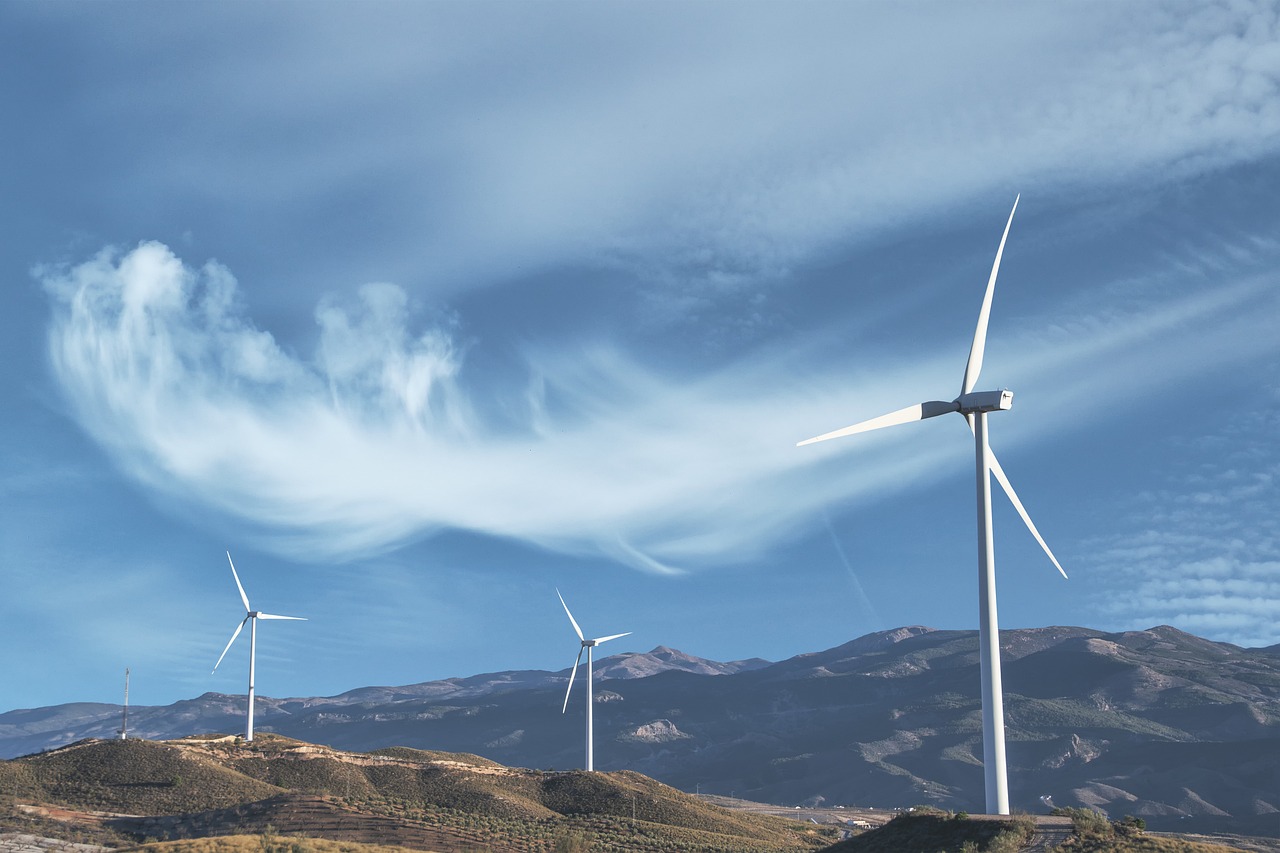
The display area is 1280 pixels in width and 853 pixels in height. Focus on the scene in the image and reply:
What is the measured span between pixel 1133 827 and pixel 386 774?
82.2 m

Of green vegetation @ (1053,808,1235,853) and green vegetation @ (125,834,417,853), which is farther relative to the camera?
green vegetation @ (125,834,417,853)

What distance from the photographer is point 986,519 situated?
65500 millimetres

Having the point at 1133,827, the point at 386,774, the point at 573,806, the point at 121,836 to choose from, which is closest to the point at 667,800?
the point at 573,806

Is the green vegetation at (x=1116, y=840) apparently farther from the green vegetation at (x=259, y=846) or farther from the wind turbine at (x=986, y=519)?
the green vegetation at (x=259, y=846)

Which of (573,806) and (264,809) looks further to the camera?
(573,806)

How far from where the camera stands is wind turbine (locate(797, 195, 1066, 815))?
61781 mm

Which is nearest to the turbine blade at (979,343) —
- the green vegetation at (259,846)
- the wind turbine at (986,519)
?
the wind turbine at (986,519)

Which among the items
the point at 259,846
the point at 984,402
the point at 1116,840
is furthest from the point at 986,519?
the point at 259,846

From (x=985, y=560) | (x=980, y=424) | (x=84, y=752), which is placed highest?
(x=980, y=424)

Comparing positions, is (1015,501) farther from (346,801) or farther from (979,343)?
(346,801)

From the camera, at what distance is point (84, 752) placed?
123000 mm

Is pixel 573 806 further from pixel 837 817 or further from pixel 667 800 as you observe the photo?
pixel 837 817

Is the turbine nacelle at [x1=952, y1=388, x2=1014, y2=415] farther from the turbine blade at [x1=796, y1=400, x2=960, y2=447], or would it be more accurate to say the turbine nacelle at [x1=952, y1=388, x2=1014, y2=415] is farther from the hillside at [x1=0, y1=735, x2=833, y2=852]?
the hillside at [x1=0, y1=735, x2=833, y2=852]

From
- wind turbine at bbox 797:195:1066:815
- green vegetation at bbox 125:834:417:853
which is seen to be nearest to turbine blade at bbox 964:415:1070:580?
wind turbine at bbox 797:195:1066:815
